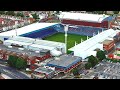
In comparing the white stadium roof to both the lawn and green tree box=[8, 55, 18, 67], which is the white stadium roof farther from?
green tree box=[8, 55, 18, 67]

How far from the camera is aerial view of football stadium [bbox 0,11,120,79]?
208 inches

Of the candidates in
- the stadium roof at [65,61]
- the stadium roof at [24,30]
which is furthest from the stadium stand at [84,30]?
the stadium roof at [65,61]

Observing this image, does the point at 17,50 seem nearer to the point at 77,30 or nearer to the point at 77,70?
the point at 77,70

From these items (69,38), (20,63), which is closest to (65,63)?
(20,63)

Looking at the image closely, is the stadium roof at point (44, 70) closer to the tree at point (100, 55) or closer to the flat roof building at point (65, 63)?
the flat roof building at point (65, 63)

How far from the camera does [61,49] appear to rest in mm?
6395

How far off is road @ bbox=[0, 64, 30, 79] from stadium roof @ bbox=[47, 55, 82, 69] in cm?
58

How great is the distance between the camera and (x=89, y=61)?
569 centimetres

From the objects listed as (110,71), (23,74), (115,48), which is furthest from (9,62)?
(115,48)

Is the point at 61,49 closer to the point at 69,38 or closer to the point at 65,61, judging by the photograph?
the point at 65,61

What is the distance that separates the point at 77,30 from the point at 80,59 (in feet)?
8.80

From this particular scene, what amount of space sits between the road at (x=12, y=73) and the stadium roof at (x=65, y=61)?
58cm

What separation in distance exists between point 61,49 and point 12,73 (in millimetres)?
1469

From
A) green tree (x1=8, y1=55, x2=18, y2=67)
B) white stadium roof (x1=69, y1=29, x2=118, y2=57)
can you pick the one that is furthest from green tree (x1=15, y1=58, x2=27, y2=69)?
white stadium roof (x1=69, y1=29, x2=118, y2=57)
